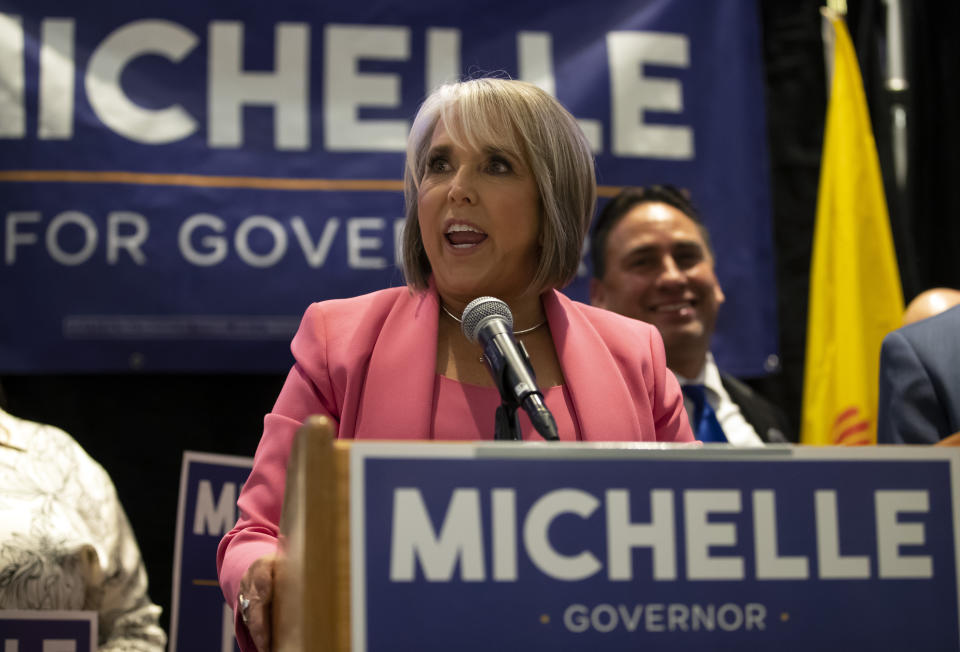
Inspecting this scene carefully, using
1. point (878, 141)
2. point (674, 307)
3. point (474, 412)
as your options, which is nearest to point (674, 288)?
point (674, 307)

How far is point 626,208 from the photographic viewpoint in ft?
10.2

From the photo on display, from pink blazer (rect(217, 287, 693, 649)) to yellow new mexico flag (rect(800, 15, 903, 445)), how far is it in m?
1.98

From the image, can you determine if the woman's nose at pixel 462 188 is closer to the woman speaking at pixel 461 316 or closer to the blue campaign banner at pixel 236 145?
the woman speaking at pixel 461 316

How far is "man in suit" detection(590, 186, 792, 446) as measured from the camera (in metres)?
2.95

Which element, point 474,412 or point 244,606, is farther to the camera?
point 474,412

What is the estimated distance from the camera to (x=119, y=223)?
3.10 m

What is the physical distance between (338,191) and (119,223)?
2.06 ft

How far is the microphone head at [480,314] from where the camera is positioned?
1338 mm

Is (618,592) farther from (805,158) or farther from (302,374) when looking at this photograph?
(805,158)

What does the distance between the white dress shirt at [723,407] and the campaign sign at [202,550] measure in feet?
3.89

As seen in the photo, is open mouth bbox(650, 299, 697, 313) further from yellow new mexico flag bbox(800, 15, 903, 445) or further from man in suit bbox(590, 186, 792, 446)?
yellow new mexico flag bbox(800, 15, 903, 445)

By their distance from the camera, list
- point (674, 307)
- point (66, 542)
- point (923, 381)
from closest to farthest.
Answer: point (923, 381)
point (66, 542)
point (674, 307)

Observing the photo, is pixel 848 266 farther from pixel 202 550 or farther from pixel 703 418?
pixel 202 550

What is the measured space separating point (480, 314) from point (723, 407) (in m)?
1.78
